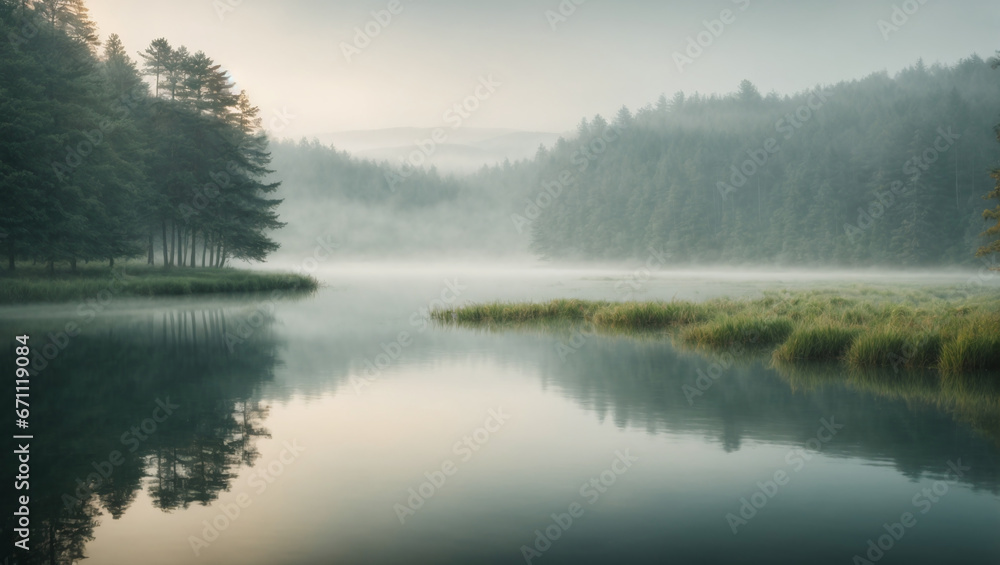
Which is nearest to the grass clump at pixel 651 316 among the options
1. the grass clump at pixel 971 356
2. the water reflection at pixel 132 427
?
the grass clump at pixel 971 356

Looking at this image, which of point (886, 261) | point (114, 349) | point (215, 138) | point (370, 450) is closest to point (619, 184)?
point (886, 261)

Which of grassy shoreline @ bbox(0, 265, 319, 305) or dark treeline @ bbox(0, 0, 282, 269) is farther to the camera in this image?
dark treeline @ bbox(0, 0, 282, 269)

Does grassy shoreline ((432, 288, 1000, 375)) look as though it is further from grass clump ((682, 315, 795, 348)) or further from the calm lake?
the calm lake

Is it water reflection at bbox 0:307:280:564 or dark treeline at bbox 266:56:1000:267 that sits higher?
dark treeline at bbox 266:56:1000:267

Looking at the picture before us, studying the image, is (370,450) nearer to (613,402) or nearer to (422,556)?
(422,556)

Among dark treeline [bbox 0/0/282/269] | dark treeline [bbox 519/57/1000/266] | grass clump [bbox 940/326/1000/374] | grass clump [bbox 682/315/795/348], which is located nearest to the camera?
grass clump [bbox 940/326/1000/374]

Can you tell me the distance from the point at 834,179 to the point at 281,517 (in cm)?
11904

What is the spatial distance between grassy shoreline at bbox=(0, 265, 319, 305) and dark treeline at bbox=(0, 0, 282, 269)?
1.37 metres

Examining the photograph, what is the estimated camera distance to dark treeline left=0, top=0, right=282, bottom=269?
1610 inches

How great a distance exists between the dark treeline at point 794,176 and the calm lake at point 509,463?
8940cm

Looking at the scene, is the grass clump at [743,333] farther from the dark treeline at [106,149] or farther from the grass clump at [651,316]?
the dark treeline at [106,149]

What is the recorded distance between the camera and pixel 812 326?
21219 millimetres

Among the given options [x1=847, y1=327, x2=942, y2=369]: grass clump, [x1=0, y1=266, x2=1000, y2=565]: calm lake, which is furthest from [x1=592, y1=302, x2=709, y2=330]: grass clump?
[x1=847, y1=327, x2=942, y2=369]: grass clump

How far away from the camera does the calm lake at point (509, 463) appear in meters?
7.60
